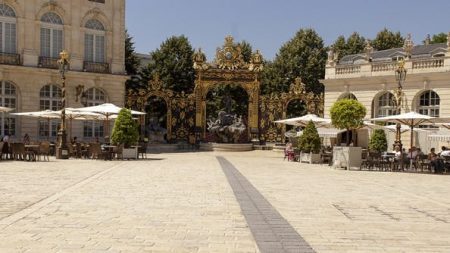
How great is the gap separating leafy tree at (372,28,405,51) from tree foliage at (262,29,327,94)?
567cm

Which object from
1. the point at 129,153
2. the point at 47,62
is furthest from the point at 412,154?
the point at 47,62

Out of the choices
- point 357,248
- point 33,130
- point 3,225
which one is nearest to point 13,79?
point 33,130

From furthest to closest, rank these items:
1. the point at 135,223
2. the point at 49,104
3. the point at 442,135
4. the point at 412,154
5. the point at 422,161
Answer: the point at 49,104 < the point at 442,135 < the point at 412,154 < the point at 422,161 < the point at 135,223

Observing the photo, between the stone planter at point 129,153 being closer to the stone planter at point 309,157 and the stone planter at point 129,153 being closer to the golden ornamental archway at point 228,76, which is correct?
the stone planter at point 309,157

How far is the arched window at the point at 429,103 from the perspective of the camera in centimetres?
3042

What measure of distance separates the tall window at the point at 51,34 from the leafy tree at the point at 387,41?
33.5 m

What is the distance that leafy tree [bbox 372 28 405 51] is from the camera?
5374 cm

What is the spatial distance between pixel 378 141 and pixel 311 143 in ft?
21.7

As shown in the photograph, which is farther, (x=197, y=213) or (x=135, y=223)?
(x=197, y=213)

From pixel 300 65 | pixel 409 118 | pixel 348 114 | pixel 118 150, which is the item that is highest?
pixel 300 65

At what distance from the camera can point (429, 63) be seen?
99.7 feet

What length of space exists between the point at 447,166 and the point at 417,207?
1183cm

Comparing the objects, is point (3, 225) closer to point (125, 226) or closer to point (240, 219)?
point (125, 226)

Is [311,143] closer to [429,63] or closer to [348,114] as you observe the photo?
[348,114]
